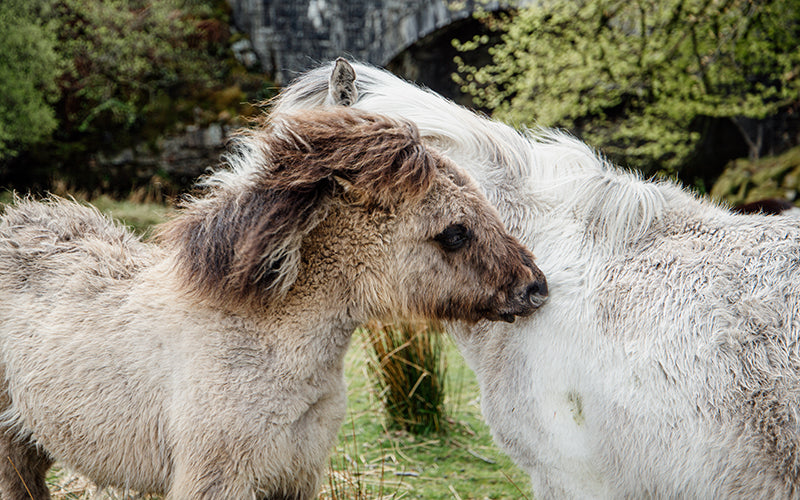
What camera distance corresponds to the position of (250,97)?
14.9 metres

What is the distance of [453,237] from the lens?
2.12 meters

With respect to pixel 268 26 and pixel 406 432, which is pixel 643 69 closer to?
pixel 406 432

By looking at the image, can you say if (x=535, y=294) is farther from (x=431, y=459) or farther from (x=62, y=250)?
(x=431, y=459)

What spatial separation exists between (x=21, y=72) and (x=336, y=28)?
678 cm

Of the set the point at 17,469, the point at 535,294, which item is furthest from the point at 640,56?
the point at 17,469

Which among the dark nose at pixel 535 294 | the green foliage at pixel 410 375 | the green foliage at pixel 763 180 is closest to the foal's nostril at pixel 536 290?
the dark nose at pixel 535 294

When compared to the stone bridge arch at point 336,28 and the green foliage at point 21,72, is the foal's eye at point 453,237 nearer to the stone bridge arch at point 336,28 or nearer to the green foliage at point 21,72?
the green foliage at point 21,72

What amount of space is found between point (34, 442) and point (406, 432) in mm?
2633

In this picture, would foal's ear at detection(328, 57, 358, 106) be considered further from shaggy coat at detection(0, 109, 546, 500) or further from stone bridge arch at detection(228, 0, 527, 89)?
stone bridge arch at detection(228, 0, 527, 89)

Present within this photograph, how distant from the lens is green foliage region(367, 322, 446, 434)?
445cm

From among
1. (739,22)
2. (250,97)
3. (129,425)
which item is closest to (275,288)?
(129,425)

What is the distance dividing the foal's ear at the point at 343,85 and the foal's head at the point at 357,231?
17.2 inches

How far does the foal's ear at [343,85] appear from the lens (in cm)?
257

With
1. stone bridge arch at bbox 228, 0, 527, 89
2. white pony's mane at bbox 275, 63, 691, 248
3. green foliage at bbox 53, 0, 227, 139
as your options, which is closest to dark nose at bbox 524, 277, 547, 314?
white pony's mane at bbox 275, 63, 691, 248
